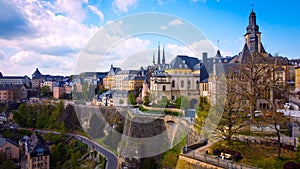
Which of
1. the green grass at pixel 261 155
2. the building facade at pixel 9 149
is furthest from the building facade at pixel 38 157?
the green grass at pixel 261 155

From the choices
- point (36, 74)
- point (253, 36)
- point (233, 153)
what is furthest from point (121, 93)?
point (36, 74)

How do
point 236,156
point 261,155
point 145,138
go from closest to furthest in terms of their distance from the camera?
point 236,156 → point 261,155 → point 145,138

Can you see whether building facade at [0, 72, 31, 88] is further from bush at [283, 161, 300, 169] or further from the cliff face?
bush at [283, 161, 300, 169]

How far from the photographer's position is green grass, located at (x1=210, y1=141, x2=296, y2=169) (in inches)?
242

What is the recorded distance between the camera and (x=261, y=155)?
678cm

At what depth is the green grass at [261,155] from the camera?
615 centimetres

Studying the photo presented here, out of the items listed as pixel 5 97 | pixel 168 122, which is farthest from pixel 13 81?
pixel 168 122

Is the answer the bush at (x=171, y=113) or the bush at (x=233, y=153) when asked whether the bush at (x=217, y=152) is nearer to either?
the bush at (x=233, y=153)

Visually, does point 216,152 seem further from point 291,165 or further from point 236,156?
point 291,165

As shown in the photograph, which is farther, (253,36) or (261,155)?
(253,36)

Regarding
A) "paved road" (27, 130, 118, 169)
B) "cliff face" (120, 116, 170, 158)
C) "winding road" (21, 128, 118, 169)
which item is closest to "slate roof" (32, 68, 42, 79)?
"winding road" (21, 128, 118, 169)

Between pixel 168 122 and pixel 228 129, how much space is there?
4.37 meters

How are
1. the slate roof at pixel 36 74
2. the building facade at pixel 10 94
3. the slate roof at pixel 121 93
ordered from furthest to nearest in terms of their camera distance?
1. the slate roof at pixel 36 74
2. the building facade at pixel 10 94
3. the slate roof at pixel 121 93

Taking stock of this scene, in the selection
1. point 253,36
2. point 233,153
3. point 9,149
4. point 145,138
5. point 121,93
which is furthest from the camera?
point 253,36
